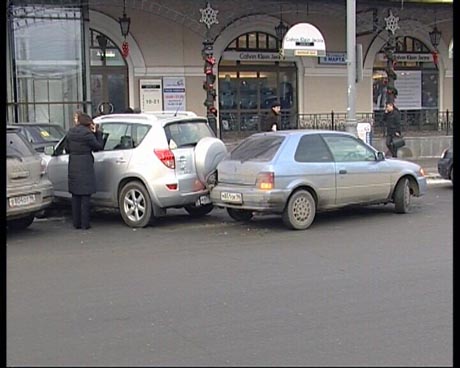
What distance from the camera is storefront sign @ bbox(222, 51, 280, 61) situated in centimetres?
2270

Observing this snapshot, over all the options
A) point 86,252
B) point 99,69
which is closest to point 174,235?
point 86,252

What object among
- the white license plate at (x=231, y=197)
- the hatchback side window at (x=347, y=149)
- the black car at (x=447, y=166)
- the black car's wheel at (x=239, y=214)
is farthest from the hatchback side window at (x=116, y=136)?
the black car at (x=447, y=166)

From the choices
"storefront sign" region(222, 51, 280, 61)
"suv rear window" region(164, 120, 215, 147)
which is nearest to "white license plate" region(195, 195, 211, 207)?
"suv rear window" region(164, 120, 215, 147)

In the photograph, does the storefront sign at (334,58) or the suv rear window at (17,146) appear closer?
the suv rear window at (17,146)

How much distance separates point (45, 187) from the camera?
10133 millimetres

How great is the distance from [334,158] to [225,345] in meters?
6.20

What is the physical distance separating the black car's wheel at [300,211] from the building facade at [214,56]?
8315mm

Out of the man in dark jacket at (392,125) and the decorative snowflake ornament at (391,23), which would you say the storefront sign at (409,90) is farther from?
the man in dark jacket at (392,125)

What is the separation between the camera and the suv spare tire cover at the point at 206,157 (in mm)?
10656

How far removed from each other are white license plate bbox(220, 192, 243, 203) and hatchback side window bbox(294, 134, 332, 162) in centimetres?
102


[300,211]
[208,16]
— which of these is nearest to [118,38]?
[208,16]

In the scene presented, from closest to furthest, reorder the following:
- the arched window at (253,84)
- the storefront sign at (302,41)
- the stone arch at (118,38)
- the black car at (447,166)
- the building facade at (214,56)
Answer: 1. the black car at (447,166)
2. the storefront sign at (302,41)
3. the building facade at (214,56)
4. the stone arch at (118,38)
5. the arched window at (253,84)
